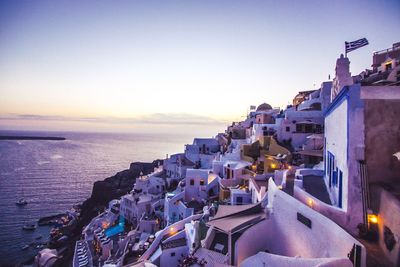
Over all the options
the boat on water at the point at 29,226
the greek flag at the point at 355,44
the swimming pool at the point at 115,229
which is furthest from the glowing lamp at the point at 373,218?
the boat on water at the point at 29,226

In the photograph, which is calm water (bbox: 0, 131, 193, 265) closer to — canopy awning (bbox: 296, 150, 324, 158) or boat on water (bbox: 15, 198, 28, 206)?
boat on water (bbox: 15, 198, 28, 206)

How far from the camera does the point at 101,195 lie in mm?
57719

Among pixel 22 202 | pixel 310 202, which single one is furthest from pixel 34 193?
pixel 310 202

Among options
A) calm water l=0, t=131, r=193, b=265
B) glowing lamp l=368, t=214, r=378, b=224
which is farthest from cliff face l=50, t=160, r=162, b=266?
glowing lamp l=368, t=214, r=378, b=224

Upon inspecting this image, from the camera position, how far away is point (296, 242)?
10.8 m

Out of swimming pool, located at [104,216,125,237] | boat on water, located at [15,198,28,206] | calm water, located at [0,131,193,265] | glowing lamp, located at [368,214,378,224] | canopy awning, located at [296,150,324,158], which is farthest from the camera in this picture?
boat on water, located at [15,198,28,206]

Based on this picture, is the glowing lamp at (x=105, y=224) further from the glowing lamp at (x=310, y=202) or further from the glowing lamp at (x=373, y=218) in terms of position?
the glowing lamp at (x=373, y=218)

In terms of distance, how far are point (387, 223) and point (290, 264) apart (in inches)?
136

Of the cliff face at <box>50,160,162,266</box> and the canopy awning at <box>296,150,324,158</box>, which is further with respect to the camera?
the cliff face at <box>50,160,162,266</box>

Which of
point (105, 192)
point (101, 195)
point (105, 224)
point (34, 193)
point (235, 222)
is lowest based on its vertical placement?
point (34, 193)

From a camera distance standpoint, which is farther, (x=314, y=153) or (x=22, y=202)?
(x=22, y=202)

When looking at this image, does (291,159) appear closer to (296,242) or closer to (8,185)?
(296,242)

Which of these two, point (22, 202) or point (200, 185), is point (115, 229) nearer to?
point (200, 185)

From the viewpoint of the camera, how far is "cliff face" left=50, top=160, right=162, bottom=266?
135 feet
